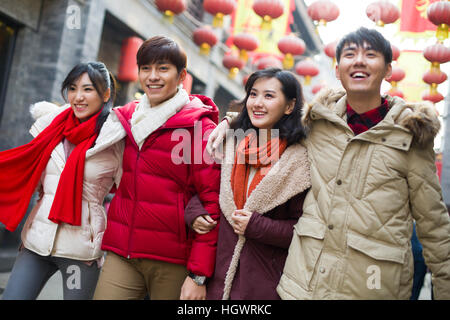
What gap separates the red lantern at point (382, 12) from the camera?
5871mm

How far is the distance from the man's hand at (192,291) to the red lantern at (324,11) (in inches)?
222

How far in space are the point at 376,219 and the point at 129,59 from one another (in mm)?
7273

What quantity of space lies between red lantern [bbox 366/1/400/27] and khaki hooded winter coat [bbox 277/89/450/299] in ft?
14.8

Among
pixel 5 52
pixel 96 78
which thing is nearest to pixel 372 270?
pixel 96 78

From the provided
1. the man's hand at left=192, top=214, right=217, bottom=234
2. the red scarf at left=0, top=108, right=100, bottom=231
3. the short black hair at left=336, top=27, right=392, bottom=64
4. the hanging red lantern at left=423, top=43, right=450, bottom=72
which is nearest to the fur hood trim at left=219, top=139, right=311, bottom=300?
the man's hand at left=192, top=214, right=217, bottom=234

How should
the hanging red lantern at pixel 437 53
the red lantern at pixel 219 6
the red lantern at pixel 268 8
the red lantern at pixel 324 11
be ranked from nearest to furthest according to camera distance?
the hanging red lantern at pixel 437 53
the red lantern at pixel 324 11
the red lantern at pixel 268 8
the red lantern at pixel 219 6

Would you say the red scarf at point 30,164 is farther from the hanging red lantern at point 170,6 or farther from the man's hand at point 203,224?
the hanging red lantern at point 170,6

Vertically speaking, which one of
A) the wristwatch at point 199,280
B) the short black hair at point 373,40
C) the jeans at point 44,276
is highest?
the short black hair at point 373,40

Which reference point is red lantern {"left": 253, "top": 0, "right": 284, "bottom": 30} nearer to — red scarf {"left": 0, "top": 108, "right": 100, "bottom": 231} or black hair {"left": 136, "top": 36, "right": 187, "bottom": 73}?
black hair {"left": 136, "top": 36, "right": 187, "bottom": 73}

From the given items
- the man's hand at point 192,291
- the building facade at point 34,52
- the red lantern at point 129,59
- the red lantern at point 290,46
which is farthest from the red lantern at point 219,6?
the man's hand at point 192,291

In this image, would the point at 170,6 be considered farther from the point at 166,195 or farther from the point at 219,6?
the point at 166,195

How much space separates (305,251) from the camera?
80.6 inches

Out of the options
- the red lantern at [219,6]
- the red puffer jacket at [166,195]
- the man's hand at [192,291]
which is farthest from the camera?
the red lantern at [219,6]
